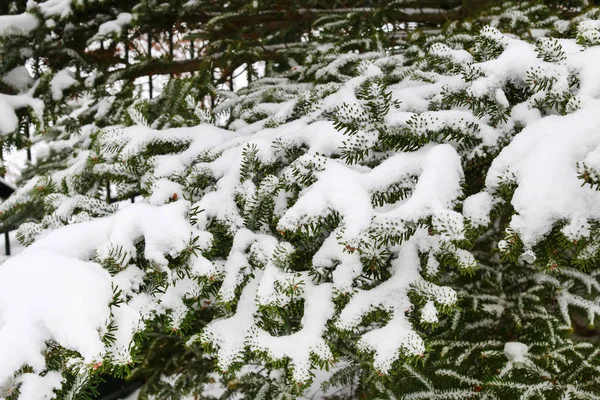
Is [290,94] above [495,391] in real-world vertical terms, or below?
above

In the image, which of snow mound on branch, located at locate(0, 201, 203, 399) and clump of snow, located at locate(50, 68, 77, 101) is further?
clump of snow, located at locate(50, 68, 77, 101)

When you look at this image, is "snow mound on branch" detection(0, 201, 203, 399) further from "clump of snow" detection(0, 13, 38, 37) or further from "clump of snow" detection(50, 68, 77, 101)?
"clump of snow" detection(0, 13, 38, 37)

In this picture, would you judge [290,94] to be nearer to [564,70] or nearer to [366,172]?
[366,172]

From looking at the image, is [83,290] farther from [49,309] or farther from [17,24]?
[17,24]

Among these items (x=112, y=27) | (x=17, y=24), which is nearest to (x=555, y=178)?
(x=112, y=27)

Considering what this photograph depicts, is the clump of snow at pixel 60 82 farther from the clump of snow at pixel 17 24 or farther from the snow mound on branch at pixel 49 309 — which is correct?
the snow mound on branch at pixel 49 309

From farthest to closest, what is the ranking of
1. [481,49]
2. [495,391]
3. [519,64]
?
[495,391] → [481,49] → [519,64]

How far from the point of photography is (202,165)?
1.60 metres

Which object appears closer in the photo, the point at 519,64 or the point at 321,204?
the point at 321,204

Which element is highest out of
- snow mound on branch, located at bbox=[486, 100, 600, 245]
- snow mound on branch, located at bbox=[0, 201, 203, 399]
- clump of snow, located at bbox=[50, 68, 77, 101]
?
snow mound on branch, located at bbox=[486, 100, 600, 245]

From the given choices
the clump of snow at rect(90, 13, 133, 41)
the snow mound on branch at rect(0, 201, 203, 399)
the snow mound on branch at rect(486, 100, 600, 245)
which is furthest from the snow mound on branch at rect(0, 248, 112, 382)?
the clump of snow at rect(90, 13, 133, 41)

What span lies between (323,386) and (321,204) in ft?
4.55

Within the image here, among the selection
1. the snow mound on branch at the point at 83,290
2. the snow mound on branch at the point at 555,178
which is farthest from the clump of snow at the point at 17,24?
the snow mound on branch at the point at 555,178

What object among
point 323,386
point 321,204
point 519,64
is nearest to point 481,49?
A: point 519,64
